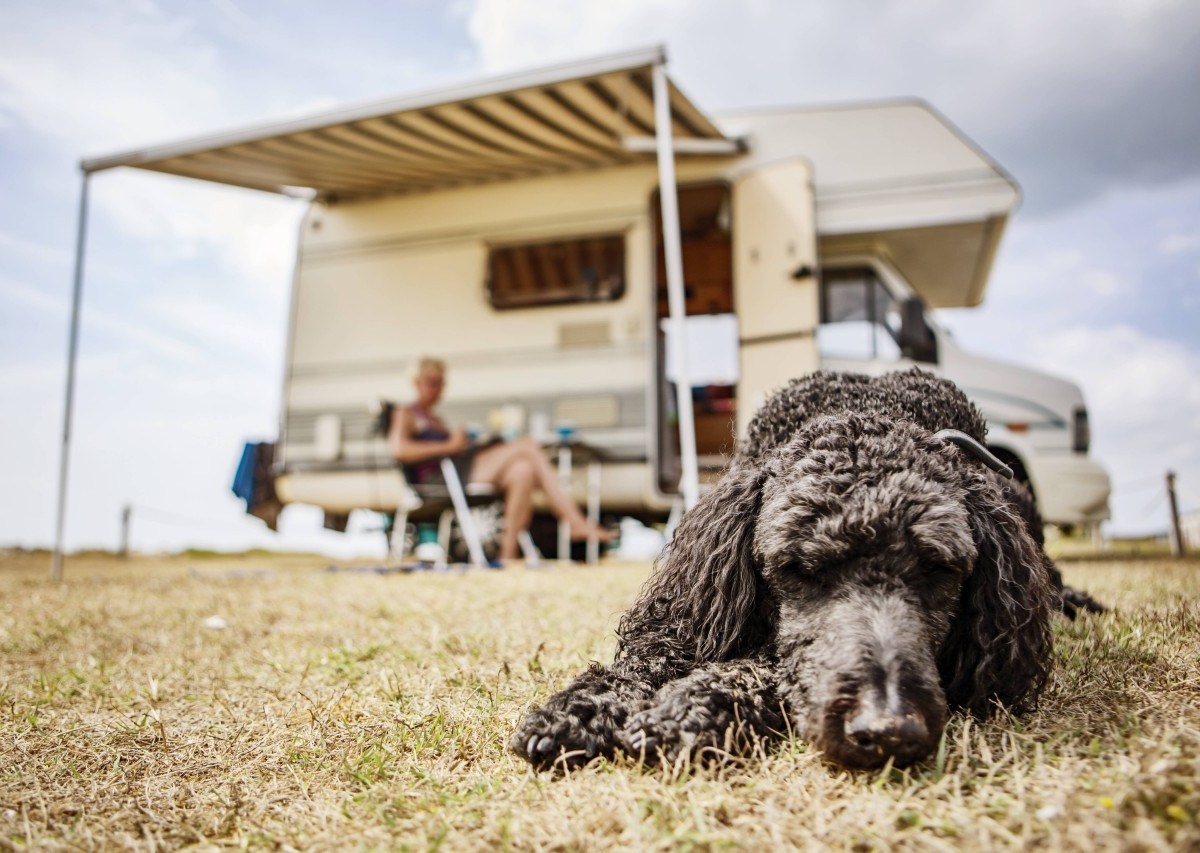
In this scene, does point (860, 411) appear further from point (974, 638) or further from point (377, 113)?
point (377, 113)

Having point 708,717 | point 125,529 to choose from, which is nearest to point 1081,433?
point 708,717

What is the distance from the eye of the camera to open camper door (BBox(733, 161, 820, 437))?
6730mm

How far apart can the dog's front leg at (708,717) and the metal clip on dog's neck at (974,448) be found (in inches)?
30.2

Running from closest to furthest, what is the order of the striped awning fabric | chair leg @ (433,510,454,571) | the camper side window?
the striped awning fabric < the camper side window < chair leg @ (433,510,454,571)

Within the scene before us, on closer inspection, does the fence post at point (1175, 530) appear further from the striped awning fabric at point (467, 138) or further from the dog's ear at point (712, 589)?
the dog's ear at point (712, 589)

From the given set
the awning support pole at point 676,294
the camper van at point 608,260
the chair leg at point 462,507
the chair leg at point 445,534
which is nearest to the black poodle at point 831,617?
the awning support pole at point 676,294

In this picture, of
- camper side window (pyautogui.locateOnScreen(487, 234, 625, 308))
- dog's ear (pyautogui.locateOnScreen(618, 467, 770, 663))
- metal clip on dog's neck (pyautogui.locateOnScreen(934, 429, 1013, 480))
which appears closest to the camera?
dog's ear (pyautogui.locateOnScreen(618, 467, 770, 663))

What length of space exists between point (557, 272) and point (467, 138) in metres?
1.51

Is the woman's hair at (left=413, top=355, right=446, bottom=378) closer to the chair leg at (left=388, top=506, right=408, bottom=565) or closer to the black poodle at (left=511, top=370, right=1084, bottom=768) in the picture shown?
the chair leg at (left=388, top=506, right=408, bottom=565)

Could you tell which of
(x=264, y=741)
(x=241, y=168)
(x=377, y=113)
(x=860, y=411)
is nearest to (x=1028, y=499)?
(x=860, y=411)

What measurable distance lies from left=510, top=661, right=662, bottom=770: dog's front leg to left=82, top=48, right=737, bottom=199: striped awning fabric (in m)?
5.19

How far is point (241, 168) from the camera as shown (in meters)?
8.09

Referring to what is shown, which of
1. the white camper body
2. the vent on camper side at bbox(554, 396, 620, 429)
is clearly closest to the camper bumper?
the white camper body

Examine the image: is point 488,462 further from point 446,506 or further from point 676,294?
point 676,294
